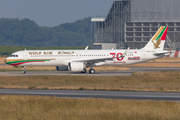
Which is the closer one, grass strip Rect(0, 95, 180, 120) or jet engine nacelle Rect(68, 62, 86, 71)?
grass strip Rect(0, 95, 180, 120)

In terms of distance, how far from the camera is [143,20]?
105 metres

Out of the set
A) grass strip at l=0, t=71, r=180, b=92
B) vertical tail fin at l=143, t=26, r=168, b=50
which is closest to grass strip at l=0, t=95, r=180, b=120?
grass strip at l=0, t=71, r=180, b=92

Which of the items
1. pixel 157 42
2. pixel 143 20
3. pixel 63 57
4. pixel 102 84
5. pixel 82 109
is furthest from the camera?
pixel 143 20

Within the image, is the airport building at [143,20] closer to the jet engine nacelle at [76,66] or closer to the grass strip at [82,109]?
the jet engine nacelle at [76,66]

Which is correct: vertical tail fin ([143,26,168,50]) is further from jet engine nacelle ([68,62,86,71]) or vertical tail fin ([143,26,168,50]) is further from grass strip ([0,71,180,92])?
grass strip ([0,71,180,92])

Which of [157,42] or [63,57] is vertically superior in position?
[157,42]

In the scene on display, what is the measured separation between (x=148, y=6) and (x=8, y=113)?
95427 millimetres

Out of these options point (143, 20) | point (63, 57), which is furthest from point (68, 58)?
point (143, 20)

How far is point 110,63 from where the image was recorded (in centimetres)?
4503

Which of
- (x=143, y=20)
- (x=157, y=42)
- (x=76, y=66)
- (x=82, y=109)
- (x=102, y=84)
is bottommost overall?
(x=102, y=84)

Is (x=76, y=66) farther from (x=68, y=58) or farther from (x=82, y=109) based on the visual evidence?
(x=82, y=109)

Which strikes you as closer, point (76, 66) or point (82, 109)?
point (82, 109)

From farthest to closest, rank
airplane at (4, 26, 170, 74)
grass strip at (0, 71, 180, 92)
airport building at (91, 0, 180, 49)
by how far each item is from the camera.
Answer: airport building at (91, 0, 180, 49) < airplane at (4, 26, 170, 74) < grass strip at (0, 71, 180, 92)

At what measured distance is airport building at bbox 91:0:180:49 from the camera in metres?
104
